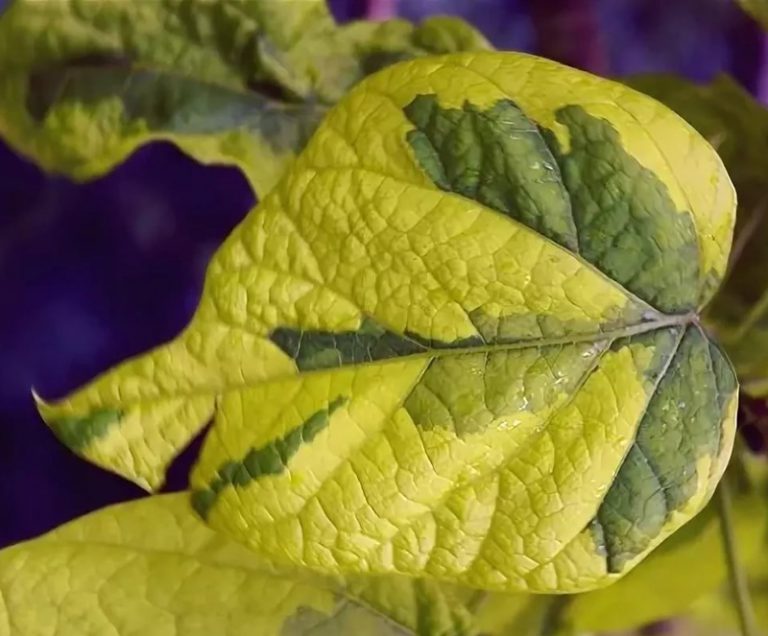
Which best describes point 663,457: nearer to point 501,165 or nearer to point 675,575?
point 501,165

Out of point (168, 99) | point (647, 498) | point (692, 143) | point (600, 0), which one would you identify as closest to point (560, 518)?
point (647, 498)

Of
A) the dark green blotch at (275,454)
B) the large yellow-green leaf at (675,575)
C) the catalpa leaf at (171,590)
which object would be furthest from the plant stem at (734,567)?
the dark green blotch at (275,454)

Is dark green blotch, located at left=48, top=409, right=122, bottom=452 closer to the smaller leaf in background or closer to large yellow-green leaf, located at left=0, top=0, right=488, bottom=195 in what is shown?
large yellow-green leaf, located at left=0, top=0, right=488, bottom=195

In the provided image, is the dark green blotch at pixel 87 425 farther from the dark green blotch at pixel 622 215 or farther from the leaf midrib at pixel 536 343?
the dark green blotch at pixel 622 215

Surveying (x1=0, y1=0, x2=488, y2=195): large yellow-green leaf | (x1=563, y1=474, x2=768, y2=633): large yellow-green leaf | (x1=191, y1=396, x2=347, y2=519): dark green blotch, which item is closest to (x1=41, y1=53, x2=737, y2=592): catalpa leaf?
(x1=191, y1=396, x2=347, y2=519): dark green blotch

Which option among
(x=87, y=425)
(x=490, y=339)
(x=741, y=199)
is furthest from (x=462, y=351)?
(x=741, y=199)
